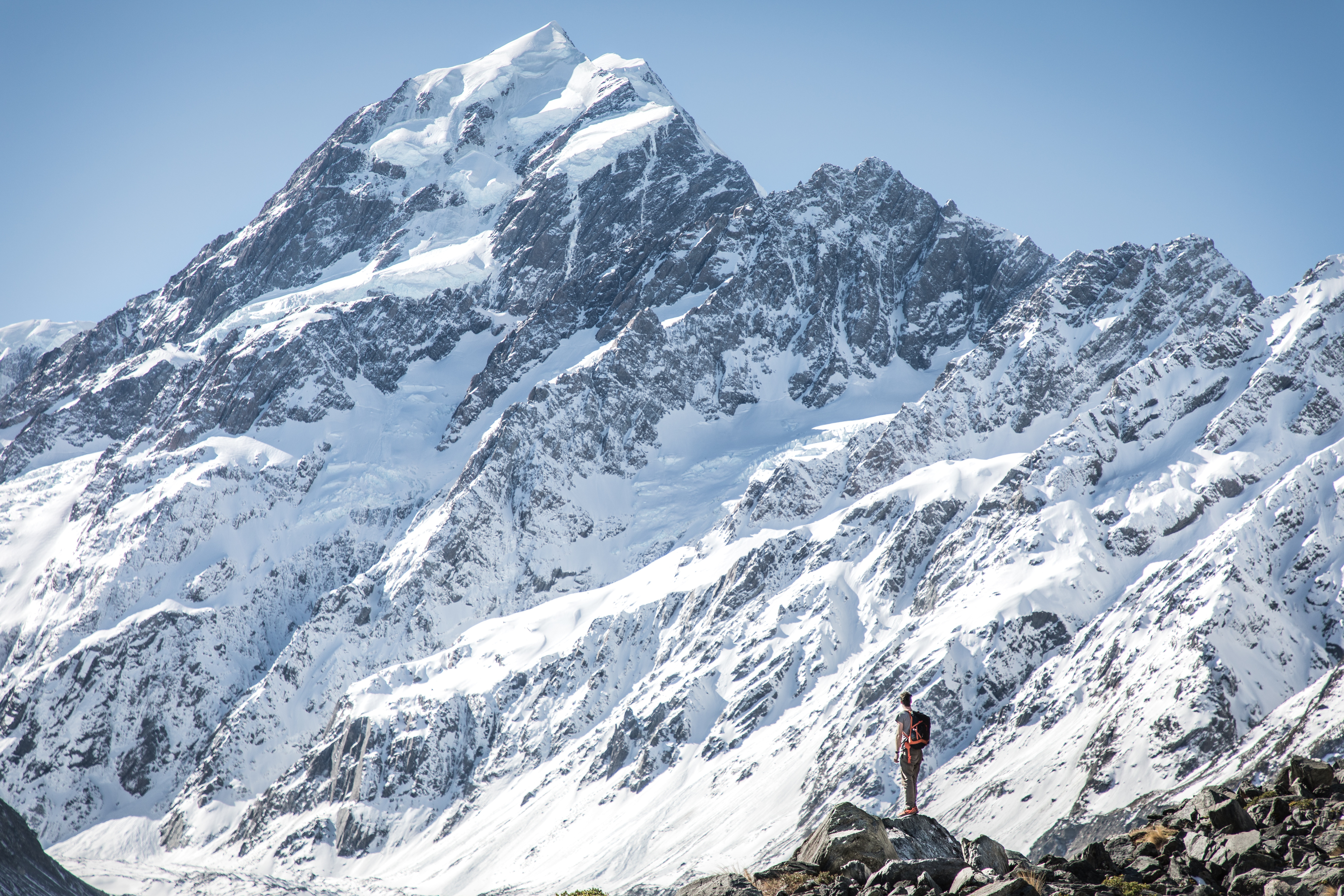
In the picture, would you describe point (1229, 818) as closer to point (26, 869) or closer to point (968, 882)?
point (968, 882)

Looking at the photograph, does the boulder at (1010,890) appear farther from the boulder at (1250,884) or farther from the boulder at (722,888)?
the boulder at (722,888)

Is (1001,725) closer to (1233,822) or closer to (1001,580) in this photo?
(1001,580)

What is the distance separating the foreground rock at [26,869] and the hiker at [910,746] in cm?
4873

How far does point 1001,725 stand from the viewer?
6540 inches

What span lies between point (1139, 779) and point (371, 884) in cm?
12416

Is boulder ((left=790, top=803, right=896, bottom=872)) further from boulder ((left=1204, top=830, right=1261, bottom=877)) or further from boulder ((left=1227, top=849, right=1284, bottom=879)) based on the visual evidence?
boulder ((left=1227, top=849, right=1284, bottom=879))

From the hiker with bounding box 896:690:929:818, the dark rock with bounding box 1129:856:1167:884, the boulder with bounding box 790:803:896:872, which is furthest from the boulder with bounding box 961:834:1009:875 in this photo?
the hiker with bounding box 896:690:929:818

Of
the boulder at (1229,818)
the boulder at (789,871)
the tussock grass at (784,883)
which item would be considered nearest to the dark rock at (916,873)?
the tussock grass at (784,883)

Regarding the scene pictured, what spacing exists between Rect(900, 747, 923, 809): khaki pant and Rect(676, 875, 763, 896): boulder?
15.7 ft

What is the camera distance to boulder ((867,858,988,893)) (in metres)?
20.7

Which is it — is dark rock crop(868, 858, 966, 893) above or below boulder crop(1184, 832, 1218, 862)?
above

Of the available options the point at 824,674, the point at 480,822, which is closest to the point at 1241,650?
the point at 824,674

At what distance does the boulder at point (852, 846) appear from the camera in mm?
22875

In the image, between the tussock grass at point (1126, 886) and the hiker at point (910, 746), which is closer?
the tussock grass at point (1126, 886)
